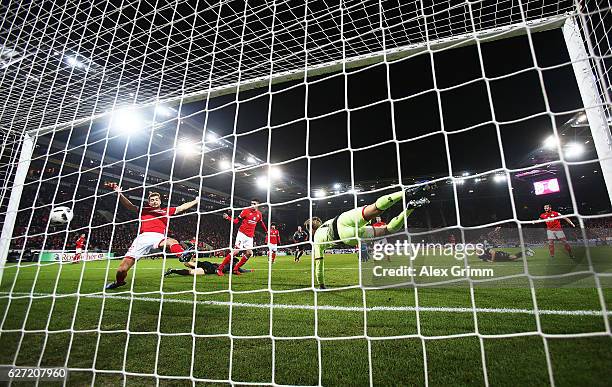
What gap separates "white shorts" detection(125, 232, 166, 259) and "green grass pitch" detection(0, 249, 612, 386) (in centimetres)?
73

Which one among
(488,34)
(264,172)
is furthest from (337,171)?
(488,34)

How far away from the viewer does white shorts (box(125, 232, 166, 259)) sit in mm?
4328

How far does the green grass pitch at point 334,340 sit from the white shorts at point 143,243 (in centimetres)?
73

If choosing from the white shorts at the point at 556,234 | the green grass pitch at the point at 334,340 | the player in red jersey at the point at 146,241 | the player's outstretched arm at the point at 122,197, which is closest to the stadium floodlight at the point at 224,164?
the player in red jersey at the point at 146,241

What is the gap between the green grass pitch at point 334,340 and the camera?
179cm

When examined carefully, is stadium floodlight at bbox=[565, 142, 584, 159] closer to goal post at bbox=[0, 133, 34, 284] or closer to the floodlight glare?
the floodlight glare

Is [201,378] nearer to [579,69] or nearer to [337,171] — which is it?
[579,69]

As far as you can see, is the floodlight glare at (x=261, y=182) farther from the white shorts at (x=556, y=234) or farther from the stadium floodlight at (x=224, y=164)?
the white shorts at (x=556, y=234)

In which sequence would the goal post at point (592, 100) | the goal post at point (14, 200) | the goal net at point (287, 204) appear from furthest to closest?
1. the goal post at point (14, 200)
2. the goal post at point (592, 100)
3. the goal net at point (287, 204)

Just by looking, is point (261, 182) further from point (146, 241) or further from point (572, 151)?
point (572, 151)

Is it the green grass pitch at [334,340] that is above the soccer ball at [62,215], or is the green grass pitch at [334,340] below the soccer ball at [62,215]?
below

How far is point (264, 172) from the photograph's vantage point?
2086cm

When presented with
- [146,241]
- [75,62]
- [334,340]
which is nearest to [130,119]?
[75,62]

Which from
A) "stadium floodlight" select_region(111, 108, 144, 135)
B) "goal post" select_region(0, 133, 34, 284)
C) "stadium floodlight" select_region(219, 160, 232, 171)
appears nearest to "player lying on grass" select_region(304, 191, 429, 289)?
"stadium floodlight" select_region(111, 108, 144, 135)
